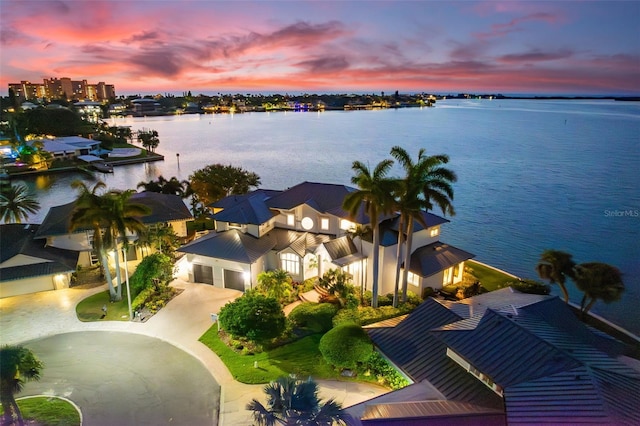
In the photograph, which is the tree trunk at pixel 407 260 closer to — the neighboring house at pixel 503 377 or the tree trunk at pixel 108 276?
the neighboring house at pixel 503 377

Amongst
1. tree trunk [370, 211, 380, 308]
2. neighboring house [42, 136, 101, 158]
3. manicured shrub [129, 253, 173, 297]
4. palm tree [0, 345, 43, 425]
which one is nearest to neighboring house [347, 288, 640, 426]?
tree trunk [370, 211, 380, 308]

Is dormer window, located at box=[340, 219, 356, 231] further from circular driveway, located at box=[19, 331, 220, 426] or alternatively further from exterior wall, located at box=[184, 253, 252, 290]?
circular driveway, located at box=[19, 331, 220, 426]

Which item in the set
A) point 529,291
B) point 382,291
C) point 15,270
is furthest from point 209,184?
point 529,291

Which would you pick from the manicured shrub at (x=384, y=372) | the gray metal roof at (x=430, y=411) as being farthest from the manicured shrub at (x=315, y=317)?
the gray metal roof at (x=430, y=411)

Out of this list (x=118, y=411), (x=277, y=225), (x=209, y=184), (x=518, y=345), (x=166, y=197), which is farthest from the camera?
(x=209, y=184)

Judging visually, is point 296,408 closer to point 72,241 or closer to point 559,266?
point 559,266

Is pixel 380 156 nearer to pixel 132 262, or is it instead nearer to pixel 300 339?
pixel 132 262
